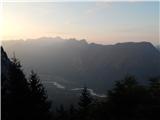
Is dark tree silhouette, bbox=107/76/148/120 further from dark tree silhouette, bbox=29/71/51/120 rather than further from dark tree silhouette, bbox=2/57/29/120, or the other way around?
dark tree silhouette, bbox=2/57/29/120

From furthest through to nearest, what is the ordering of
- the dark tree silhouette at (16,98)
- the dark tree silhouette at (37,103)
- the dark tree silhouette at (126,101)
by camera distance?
the dark tree silhouette at (37,103) → the dark tree silhouette at (16,98) → the dark tree silhouette at (126,101)

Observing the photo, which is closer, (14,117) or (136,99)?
(136,99)

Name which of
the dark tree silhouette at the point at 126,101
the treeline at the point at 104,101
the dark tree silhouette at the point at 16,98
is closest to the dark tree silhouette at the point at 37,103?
the treeline at the point at 104,101

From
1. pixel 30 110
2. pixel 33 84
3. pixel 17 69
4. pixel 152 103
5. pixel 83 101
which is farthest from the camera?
pixel 83 101

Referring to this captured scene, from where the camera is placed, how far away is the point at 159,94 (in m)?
17.0

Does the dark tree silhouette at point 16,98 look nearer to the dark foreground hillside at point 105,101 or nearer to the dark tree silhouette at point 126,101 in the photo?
the dark foreground hillside at point 105,101

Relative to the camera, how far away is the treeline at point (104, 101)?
1592 cm

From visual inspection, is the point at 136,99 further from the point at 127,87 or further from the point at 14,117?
the point at 14,117

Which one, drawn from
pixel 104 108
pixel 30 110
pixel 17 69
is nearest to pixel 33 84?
pixel 17 69

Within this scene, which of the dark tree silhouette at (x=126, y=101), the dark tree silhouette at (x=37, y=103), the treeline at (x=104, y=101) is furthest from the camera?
the dark tree silhouette at (x=37, y=103)

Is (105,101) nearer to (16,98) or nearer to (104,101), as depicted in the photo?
(104,101)

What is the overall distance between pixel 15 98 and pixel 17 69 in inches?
98.4

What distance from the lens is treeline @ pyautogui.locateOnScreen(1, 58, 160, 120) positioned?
1592cm

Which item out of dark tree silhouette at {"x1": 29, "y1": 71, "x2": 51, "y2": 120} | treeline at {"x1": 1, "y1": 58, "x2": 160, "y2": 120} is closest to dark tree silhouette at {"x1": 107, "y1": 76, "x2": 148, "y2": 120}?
treeline at {"x1": 1, "y1": 58, "x2": 160, "y2": 120}
